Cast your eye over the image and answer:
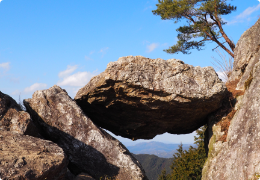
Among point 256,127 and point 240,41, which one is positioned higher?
point 240,41

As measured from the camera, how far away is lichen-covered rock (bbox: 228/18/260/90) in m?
14.2

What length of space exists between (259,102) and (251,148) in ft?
6.98

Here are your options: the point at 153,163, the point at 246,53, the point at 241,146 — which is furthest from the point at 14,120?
the point at 153,163

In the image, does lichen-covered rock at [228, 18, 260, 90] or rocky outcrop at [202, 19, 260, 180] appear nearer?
rocky outcrop at [202, 19, 260, 180]

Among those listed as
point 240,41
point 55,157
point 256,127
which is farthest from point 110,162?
point 240,41

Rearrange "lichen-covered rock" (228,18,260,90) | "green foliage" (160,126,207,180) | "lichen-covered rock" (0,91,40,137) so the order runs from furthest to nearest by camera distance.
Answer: "green foliage" (160,126,207,180) < "lichen-covered rock" (228,18,260,90) < "lichen-covered rock" (0,91,40,137)

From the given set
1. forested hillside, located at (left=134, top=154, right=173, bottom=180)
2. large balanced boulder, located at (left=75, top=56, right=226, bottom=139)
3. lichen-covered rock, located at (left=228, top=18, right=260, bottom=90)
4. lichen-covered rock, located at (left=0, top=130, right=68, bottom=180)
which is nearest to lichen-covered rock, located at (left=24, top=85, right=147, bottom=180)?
large balanced boulder, located at (left=75, top=56, right=226, bottom=139)

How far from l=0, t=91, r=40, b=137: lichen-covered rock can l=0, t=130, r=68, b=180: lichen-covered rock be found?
131 cm

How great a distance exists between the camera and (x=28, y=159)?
728 centimetres

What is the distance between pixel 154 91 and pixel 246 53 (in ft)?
27.1

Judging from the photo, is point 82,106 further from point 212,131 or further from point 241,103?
point 241,103

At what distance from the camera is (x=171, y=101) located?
37.8 feet

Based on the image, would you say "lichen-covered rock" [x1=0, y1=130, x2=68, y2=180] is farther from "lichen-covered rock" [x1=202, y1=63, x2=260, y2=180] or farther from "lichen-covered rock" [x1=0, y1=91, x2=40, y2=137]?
"lichen-covered rock" [x1=202, y1=63, x2=260, y2=180]

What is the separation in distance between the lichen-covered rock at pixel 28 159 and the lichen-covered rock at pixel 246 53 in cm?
1120
